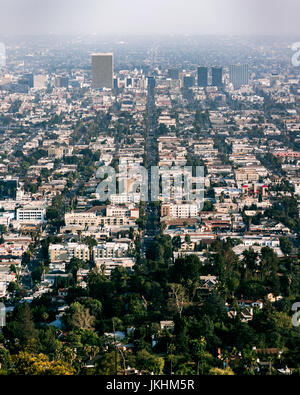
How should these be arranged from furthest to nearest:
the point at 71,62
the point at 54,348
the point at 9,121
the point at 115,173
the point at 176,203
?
the point at 71,62 < the point at 9,121 < the point at 115,173 < the point at 176,203 < the point at 54,348

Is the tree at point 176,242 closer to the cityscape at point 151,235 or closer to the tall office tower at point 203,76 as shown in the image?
the cityscape at point 151,235

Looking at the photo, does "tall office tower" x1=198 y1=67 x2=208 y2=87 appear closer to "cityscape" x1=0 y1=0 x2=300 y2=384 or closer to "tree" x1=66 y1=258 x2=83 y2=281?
"cityscape" x1=0 y1=0 x2=300 y2=384

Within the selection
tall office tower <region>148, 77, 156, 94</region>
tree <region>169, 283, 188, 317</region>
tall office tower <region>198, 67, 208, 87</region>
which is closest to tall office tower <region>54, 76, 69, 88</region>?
tall office tower <region>148, 77, 156, 94</region>

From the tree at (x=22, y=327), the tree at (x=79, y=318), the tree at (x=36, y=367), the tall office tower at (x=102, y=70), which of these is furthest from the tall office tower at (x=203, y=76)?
the tree at (x=36, y=367)

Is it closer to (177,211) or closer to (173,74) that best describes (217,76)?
(173,74)

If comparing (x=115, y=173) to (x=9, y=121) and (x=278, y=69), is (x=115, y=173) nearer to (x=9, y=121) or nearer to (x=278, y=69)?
(x=9, y=121)
